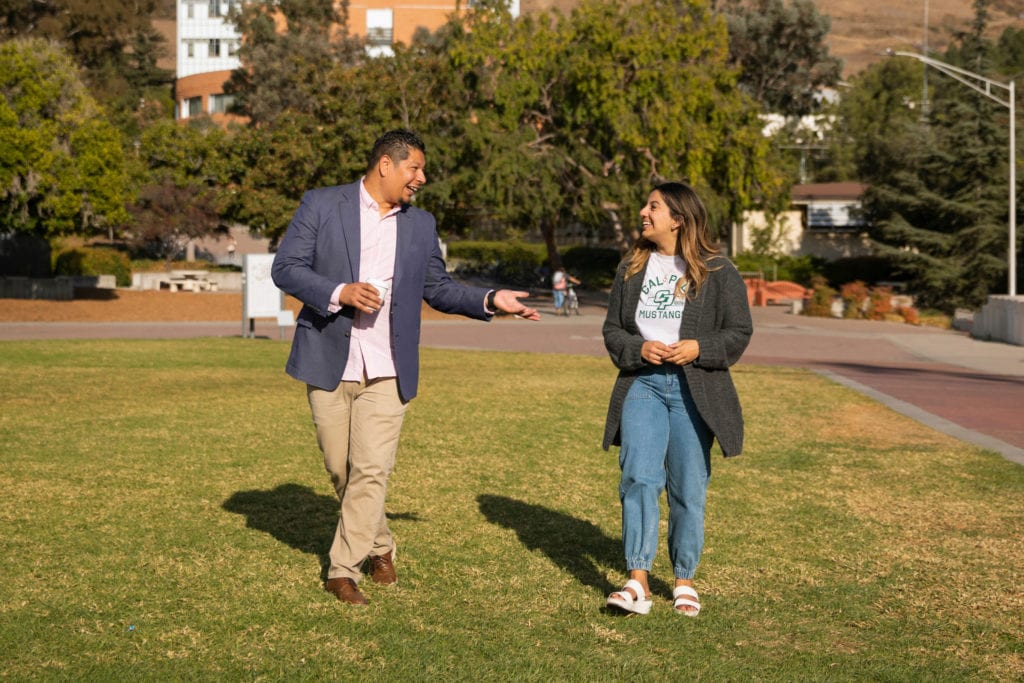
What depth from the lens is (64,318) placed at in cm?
3478

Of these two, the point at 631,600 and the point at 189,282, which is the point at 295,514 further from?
the point at 189,282

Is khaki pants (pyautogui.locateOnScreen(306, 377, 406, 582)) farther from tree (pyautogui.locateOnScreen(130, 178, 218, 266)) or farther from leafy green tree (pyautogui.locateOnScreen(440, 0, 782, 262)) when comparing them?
tree (pyautogui.locateOnScreen(130, 178, 218, 266))

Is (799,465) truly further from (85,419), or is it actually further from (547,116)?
(547,116)

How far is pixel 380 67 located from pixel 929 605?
134 ft

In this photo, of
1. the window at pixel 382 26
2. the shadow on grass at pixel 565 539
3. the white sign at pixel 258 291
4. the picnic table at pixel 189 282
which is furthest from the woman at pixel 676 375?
the window at pixel 382 26

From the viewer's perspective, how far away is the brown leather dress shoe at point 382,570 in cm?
631

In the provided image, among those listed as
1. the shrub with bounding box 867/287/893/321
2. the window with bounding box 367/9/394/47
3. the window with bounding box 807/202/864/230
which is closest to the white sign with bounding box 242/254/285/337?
the shrub with bounding box 867/287/893/321

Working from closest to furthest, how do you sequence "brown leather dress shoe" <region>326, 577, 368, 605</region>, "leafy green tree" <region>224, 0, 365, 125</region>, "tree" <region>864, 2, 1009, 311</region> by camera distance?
1. "brown leather dress shoe" <region>326, 577, 368, 605</region>
2. "tree" <region>864, 2, 1009, 311</region>
3. "leafy green tree" <region>224, 0, 365, 125</region>

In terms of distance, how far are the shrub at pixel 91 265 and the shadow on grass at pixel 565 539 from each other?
1626 inches

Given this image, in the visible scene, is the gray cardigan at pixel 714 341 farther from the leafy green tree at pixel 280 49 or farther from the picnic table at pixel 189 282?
the leafy green tree at pixel 280 49

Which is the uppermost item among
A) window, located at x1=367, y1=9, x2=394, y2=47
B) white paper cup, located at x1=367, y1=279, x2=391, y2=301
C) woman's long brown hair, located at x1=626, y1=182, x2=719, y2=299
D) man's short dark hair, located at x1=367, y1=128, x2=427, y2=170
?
window, located at x1=367, y1=9, x2=394, y2=47

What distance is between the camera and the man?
5984 millimetres

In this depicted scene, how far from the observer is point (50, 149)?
38.2 metres

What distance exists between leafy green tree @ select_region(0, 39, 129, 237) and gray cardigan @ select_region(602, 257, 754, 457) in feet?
111
